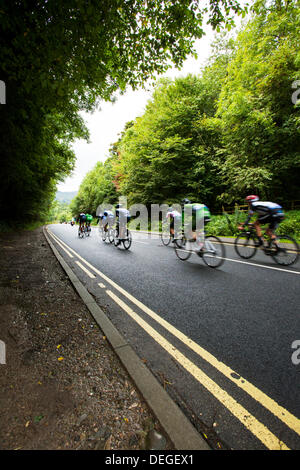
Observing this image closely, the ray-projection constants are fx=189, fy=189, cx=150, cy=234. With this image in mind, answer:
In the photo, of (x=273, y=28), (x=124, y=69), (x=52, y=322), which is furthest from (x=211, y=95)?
(x=52, y=322)

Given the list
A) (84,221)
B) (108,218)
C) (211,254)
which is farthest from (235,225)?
(84,221)

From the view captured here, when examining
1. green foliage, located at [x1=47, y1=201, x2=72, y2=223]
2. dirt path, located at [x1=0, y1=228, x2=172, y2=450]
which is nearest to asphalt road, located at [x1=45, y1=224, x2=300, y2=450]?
dirt path, located at [x1=0, y1=228, x2=172, y2=450]

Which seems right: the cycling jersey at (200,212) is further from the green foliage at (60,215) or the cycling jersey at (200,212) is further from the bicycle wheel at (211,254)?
the green foliage at (60,215)

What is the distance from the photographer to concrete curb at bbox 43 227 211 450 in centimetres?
135

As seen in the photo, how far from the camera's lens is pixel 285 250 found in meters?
5.95

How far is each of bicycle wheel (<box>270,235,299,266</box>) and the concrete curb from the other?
18.7 feet

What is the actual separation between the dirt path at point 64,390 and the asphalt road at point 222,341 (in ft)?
1.32

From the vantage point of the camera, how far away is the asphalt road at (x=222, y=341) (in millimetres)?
1535

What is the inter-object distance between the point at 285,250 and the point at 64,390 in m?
6.63
